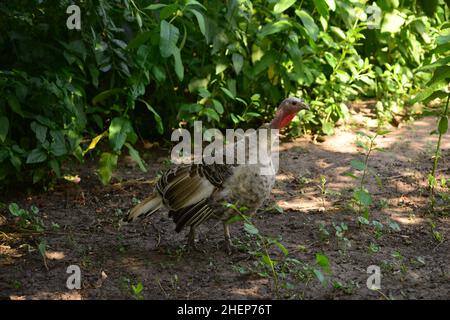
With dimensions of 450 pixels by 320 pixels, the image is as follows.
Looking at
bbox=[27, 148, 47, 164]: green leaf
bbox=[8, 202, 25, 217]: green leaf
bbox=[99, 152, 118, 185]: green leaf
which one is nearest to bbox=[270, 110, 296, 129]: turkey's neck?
bbox=[99, 152, 118, 185]: green leaf

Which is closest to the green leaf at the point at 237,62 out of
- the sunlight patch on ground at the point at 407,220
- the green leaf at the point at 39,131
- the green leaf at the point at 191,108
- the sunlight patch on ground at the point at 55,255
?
the green leaf at the point at 191,108

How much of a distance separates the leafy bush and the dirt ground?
0.34 m

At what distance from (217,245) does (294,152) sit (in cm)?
197

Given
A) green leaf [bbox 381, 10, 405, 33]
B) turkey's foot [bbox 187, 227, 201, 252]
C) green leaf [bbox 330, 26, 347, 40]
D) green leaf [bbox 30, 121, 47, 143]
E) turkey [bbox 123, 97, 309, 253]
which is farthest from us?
green leaf [bbox 381, 10, 405, 33]

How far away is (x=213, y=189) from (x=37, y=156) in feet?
5.14

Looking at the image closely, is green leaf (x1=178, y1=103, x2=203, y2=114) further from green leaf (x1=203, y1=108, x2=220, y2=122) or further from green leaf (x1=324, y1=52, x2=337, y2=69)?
green leaf (x1=324, y1=52, x2=337, y2=69)

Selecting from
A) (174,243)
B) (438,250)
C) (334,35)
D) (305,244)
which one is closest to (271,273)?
(305,244)

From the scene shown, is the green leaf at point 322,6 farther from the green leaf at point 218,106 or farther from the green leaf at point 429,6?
the green leaf at point 429,6

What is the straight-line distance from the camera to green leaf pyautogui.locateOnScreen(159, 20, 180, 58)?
509 centimetres

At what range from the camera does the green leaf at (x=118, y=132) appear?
5566 millimetres

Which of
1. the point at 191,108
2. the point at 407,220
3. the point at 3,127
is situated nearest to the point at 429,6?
the point at 407,220

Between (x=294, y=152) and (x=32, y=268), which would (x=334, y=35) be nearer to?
(x=294, y=152)

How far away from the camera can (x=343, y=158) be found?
658 centimetres

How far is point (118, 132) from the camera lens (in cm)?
559
